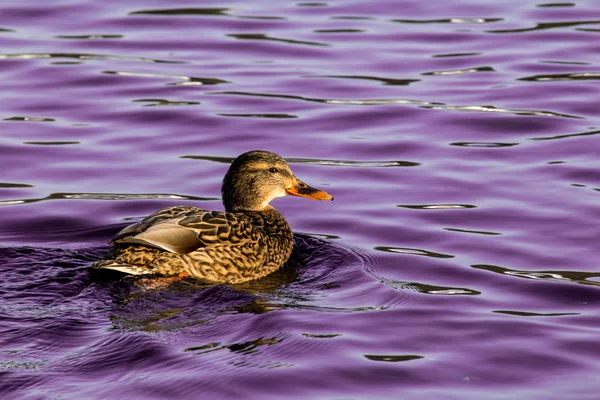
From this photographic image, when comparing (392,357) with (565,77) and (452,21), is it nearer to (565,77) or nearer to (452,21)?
(565,77)

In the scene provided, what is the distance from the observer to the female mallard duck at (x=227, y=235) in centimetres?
900

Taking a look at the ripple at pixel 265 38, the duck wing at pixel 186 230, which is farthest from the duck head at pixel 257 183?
the ripple at pixel 265 38

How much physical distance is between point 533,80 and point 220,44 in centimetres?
429

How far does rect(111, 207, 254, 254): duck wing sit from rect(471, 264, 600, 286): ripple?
194 centimetres

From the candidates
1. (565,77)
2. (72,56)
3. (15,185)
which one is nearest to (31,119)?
(15,185)

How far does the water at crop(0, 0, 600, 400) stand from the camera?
7.40 meters

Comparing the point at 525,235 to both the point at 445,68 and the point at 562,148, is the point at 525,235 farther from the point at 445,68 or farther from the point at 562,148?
the point at 445,68

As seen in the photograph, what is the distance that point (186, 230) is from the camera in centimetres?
919

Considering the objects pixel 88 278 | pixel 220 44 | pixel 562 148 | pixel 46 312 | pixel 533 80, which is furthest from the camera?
pixel 220 44

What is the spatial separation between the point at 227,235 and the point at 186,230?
40 cm

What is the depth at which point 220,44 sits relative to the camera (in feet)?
53.2

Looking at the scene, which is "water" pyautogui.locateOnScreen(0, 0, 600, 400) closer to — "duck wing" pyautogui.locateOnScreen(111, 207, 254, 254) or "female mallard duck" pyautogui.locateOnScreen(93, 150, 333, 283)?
"female mallard duck" pyautogui.locateOnScreen(93, 150, 333, 283)

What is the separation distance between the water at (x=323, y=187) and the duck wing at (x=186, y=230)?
402 mm

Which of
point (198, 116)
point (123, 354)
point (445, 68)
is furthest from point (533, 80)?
point (123, 354)
